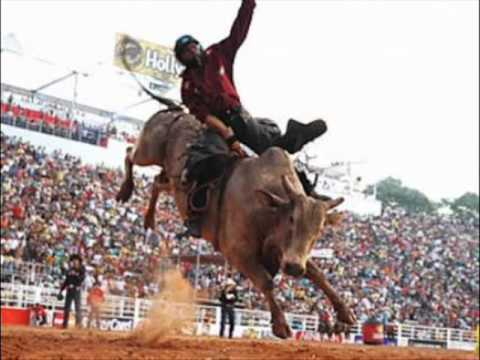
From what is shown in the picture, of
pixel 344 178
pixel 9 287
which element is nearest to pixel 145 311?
pixel 9 287

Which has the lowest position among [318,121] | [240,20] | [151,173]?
[318,121]

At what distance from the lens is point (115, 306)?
2273 cm

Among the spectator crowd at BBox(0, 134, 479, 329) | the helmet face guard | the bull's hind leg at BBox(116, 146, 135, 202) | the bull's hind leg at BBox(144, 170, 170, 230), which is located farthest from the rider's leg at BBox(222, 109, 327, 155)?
the spectator crowd at BBox(0, 134, 479, 329)

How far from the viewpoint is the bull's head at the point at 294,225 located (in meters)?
5.89

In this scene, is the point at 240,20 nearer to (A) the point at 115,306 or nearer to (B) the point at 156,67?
(A) the point at 115,306

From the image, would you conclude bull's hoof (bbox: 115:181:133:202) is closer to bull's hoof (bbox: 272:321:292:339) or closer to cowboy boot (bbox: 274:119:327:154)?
cowboy boot (bbox: 274:119:327:154)

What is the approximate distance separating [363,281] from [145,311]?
1430 centimetres

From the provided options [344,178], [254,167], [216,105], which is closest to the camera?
[254,167]

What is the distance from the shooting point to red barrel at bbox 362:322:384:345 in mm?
28125

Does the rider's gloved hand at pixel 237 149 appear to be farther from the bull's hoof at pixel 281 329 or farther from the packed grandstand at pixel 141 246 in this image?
the packed grandstand at pixel 141 246

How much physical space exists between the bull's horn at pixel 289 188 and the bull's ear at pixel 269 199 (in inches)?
2.6

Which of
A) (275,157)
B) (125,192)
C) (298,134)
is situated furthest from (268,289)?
(125,192)

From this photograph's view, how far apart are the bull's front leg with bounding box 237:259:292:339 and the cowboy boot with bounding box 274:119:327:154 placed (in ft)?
3.85

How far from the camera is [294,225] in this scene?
5984 mm
